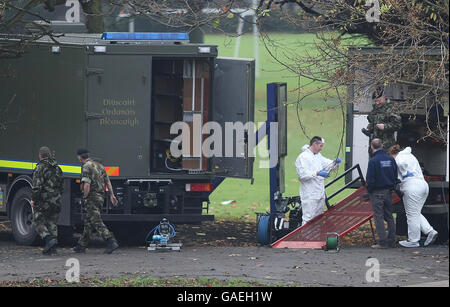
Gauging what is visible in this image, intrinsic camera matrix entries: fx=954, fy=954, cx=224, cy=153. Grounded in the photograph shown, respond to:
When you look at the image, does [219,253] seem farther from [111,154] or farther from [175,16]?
[175,16]

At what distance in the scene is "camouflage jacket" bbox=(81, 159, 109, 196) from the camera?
15094 millimetres

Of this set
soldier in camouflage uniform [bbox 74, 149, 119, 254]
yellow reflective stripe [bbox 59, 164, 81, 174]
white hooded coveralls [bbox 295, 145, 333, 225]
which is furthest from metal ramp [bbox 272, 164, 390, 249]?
yellow reflective stripe [bbox 59, 164, 81, 174]

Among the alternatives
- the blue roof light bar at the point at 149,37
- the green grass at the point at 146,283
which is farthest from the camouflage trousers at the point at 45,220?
the blue roof light bar at the point at 149,37

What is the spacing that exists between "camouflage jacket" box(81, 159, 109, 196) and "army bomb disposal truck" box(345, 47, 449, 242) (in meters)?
4.11

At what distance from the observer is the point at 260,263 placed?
14.0 meters

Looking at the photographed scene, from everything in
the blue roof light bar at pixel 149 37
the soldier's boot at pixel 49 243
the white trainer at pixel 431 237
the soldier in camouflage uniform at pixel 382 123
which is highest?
the blue roof light bar at pixel 149 37

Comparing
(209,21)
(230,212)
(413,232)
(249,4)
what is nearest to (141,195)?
(209,21)

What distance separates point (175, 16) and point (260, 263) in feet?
20.3

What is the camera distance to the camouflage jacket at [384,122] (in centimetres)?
1644

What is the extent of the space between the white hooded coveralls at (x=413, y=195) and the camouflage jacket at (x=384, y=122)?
878 mm

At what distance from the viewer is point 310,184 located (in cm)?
1612

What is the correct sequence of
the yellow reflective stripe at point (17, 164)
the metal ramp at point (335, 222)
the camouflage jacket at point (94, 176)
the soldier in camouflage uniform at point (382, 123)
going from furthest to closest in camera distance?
the yellow reflective stripe at point (17, 164) < the soldier in camouflage uniform at point (382, 123) < the metal ramp at point (335, 222) < the camouflage jacket at point (94, 176)

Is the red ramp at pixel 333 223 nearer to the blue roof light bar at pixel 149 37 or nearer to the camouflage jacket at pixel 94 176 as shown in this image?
the camouflage jacket at pixel 94 176
